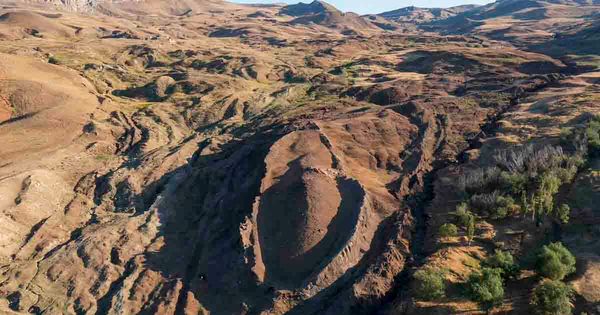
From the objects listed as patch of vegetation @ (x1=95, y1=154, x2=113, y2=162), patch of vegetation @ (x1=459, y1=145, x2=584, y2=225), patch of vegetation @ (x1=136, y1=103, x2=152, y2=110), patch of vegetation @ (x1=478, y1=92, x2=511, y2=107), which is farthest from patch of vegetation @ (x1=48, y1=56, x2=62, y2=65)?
patch of vegetation @ (x1=459, y1=145, x2=584, y2=225)

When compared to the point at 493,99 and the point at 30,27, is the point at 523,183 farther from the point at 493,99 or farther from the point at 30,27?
the point at 30,27

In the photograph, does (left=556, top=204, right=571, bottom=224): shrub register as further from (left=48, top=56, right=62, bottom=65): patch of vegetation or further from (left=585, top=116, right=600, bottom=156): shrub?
(left=48, top=56, right=62, bottom=65): patch of vegetation

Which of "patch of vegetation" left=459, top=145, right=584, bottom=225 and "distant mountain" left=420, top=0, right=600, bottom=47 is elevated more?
"distant mountain" left=420, top=0, right=600, bottom=47

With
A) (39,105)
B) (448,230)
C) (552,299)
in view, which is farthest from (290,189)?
(39,105)

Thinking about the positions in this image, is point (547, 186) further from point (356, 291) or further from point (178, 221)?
point (178, 221)

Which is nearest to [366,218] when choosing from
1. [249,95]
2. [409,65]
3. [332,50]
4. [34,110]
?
[249,95]

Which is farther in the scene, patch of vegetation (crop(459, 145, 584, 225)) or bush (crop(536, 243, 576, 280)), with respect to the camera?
patch of vegetation (crop(459, 145, 584, 225))

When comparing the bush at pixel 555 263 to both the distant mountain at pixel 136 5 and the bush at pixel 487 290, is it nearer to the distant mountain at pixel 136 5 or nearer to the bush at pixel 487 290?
the bush at pixel 487 290

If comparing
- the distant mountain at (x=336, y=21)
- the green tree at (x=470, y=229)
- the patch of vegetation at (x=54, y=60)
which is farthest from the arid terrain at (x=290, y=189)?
the distant mountain at (x=336, y=21)
